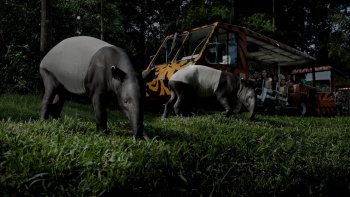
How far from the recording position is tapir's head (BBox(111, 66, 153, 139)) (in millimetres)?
3391

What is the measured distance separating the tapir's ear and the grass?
0.72 metres

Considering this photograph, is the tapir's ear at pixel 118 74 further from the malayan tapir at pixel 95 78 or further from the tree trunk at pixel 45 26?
the tree trunk at pixel 45 26

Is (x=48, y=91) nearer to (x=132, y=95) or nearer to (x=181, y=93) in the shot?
(x=132, y=95)

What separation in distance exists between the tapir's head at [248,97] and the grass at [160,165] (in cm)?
288

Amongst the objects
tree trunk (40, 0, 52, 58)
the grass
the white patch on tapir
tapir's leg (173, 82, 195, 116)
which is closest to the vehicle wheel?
the white patch on tapir

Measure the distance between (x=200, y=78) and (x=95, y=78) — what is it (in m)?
3.65

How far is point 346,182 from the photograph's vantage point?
348 centimetres

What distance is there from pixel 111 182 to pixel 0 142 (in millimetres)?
1057

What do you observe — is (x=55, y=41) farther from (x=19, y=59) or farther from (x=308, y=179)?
(x=308, y=179)

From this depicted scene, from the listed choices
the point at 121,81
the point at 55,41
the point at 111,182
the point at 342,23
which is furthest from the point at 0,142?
the point at 342,23

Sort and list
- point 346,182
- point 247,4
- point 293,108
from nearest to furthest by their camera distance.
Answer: point 346,182, point 293,108, point 247,4

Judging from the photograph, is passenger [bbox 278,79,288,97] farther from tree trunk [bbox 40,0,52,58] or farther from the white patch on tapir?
tree trunk [bbox 40,0,52,58]

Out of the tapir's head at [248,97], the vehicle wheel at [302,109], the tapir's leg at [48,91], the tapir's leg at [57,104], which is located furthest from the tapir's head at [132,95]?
the vehicle wheel at [302,109]

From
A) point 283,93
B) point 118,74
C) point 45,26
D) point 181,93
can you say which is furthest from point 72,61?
point 283,93
